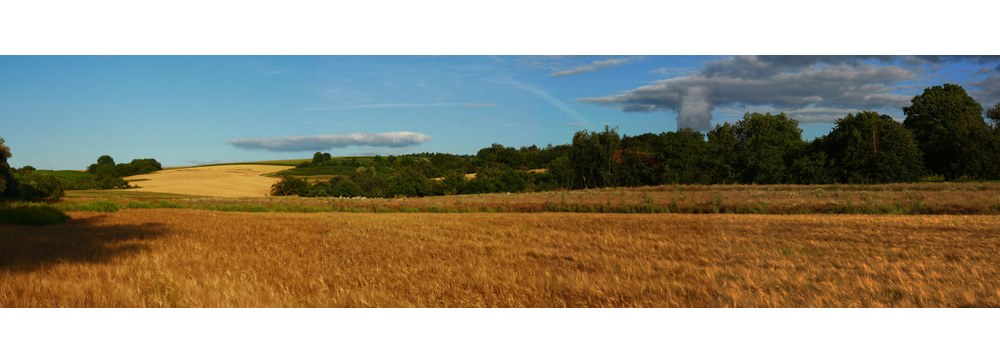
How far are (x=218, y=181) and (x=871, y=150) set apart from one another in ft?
59.0

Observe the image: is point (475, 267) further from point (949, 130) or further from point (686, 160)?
point (686, 160)

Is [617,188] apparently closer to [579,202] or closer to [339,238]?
[579,202]

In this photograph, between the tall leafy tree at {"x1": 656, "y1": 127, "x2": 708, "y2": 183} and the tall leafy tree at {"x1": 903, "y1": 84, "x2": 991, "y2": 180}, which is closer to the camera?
the tall leafy tree at {"x1": 903, "y1": 84, "x2": 991, "y2": 180}

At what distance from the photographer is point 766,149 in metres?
16.1

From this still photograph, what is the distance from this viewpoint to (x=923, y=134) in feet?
32.8

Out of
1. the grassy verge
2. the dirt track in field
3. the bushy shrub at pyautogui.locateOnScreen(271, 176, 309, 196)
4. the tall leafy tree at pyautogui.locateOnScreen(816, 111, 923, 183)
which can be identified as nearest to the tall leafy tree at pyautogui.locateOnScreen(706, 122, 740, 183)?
the tall leafy tree at pyautogui.locateOnScreen(816, 111, 923, 183)

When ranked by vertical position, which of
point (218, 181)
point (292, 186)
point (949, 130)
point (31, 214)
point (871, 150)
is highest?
point (949, 130)

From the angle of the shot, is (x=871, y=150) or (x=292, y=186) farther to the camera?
(x=871, y=150)

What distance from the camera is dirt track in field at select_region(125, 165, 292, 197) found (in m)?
9.73

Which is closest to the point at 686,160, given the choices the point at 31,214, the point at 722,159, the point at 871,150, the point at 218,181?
the point at 722,159

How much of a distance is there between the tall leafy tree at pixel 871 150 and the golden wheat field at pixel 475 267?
2.44m

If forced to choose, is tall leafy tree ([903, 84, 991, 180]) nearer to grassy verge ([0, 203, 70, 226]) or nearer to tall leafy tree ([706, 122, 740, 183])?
tall leafy tree ([706, 122, 740, 183])

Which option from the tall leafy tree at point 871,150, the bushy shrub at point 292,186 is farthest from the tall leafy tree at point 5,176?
the tall leafy tree at point 871,150

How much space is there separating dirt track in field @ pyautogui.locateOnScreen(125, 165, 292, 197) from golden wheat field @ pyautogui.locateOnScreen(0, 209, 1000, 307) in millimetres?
1007
